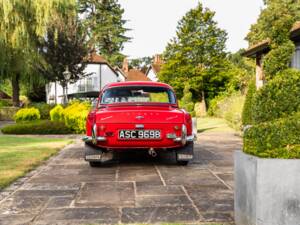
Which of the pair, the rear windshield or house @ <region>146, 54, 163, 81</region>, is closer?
the rear windshield

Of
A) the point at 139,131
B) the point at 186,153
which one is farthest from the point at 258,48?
the point at 139,131

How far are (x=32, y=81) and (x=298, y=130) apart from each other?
99.9 feet

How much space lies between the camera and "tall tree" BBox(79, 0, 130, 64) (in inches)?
2440

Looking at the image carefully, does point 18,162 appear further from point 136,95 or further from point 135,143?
point 136,95

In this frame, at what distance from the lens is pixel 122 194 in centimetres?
491

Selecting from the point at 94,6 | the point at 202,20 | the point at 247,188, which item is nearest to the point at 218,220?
the point at 247,188

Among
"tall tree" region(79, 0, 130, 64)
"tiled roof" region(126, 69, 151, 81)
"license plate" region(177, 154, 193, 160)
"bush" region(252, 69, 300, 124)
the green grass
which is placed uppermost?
"tall tree" region(79, 0, 130, 64)

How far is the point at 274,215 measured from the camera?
3.01 metres

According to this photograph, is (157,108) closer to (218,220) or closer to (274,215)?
(218,220)

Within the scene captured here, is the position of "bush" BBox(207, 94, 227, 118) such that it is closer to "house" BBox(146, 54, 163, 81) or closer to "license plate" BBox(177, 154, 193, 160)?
"license plate" BBox(177, 154, 193, 160)

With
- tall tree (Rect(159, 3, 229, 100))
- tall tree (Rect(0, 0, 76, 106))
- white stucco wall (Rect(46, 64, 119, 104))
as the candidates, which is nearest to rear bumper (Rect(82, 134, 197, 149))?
tall tree (Rect(0, 0, 76, 106))

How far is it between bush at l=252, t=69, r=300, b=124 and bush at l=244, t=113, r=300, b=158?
0.70 feet

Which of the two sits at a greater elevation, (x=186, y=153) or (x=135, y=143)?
(x=135, y=143)

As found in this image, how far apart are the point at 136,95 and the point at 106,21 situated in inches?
2214
